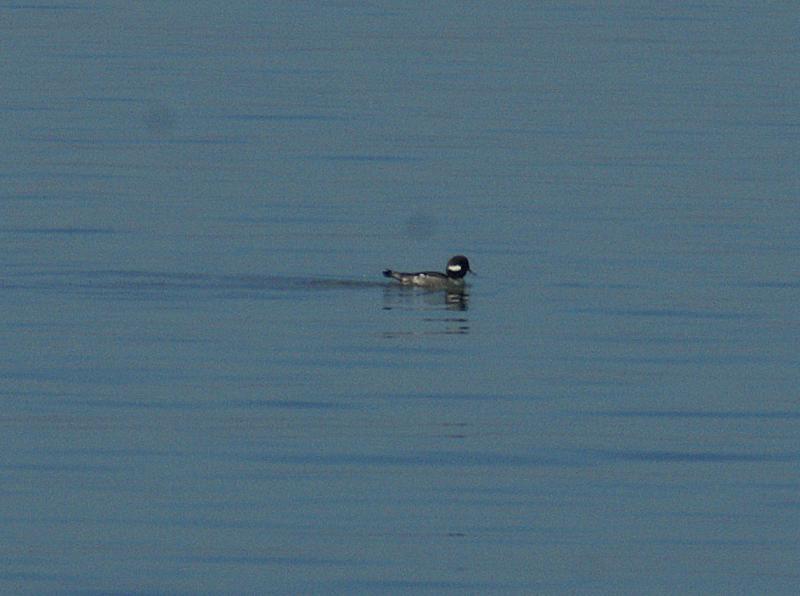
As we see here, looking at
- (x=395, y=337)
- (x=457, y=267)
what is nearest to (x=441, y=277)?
(x=457, y=267)

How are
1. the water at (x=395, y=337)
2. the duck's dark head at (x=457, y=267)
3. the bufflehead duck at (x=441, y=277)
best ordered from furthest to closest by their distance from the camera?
the duck's dark head at (x=457, y=267), the bufflehead duck at (x=441, y=277), the water at (x=395, y=337)

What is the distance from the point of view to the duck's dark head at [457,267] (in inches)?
1283

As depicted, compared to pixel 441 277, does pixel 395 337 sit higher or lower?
lower

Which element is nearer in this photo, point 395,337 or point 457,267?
point 395,337

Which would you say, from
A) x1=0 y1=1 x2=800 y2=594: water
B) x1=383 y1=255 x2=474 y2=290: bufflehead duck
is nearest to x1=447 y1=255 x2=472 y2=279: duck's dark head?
x1=383 y1=255 x2=474 y2=290: bufflehead duck

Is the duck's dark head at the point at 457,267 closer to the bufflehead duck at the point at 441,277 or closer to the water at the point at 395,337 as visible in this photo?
the bufflehead duck at the point at 441,277

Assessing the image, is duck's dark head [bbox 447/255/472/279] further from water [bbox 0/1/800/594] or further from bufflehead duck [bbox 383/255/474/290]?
water [bbox 0/1/800/594]

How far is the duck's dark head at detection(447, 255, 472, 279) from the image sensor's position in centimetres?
3259

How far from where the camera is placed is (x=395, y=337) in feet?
93.9

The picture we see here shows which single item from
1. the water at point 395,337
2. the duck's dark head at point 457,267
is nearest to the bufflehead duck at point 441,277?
the duck's dark head at point 457,267

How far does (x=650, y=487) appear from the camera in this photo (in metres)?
20.9

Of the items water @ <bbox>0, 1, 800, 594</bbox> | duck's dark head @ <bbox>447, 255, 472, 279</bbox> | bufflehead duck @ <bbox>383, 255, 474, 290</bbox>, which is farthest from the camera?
duck's dark head @ <bbox>447, 255, 472, 279</bbox>

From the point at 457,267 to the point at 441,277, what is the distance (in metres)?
0.23

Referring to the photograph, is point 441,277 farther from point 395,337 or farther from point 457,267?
point 395,337
